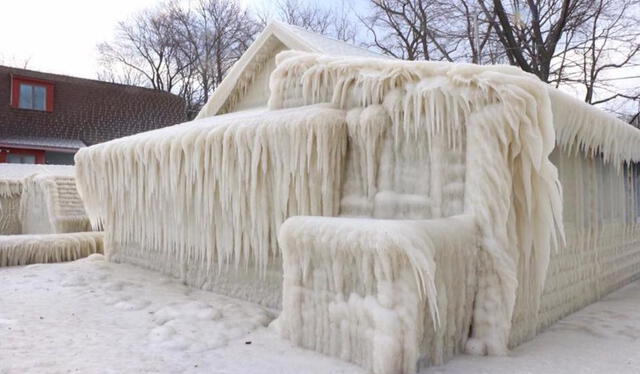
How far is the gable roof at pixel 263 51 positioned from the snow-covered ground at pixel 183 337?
394cm

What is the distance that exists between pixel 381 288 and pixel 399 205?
1.22m

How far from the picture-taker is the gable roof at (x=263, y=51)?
7.90 m

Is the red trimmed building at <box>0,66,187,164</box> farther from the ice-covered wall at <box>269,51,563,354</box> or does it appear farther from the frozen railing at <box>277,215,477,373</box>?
the ice-covered wall at <box>269,51,563,354</box>

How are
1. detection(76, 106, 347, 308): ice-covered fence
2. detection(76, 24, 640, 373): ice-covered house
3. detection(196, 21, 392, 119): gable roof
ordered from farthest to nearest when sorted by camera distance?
detection(196, 21, 392, 119): gable roof < detection(76, 106, 347, 308): ice-covered fence < detection(76, 24, 640, 373): ice-covered house

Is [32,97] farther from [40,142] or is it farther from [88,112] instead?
[88,112]

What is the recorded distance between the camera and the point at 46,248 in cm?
855

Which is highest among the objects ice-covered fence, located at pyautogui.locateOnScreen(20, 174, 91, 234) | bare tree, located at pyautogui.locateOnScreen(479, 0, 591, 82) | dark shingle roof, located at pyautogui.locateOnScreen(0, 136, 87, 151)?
bare tree, located at pyautogui.locateOnScreen(479, 0, 591, 82)

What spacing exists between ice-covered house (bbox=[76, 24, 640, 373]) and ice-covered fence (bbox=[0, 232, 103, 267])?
3503mm

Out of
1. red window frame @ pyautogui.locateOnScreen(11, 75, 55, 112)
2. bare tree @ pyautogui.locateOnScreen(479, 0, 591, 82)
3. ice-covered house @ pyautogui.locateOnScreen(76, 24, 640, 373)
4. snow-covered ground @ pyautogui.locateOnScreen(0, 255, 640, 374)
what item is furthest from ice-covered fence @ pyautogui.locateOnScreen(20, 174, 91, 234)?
bare tree @ pyautogui.locateOnScreen(479, 0, 591, 82)

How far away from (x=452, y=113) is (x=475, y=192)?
2.21ft

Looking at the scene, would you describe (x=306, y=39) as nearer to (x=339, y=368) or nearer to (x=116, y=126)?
(x=339, y=368)

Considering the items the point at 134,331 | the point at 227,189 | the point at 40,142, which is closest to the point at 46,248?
the point at 227,189

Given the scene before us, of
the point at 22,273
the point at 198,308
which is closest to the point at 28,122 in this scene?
the point at 22,273

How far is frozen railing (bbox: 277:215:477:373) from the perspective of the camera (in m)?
3.02
